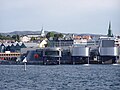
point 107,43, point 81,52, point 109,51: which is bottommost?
point 81,52

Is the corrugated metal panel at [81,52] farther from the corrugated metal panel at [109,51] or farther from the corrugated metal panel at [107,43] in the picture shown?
the corrugated metal panel at [107,43]

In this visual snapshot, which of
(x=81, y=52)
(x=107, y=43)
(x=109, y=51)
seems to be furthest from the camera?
(x=107, y=43)

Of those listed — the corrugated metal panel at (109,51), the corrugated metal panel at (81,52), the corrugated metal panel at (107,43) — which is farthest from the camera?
the corrugated metal panel at (107,43)

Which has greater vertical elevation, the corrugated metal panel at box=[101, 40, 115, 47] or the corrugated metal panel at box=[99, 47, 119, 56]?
the corrugated metal panel at box=[101, 40, 115, 47]

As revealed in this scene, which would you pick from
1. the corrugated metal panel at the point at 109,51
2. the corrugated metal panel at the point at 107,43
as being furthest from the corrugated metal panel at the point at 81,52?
the corrugated metal panel at the point at 107,43

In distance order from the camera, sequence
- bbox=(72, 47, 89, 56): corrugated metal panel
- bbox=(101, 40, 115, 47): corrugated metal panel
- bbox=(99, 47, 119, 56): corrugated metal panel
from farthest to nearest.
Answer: bbox=(101, 40, 115, 47): corrugated metal panel
bbox=(72, 47, 89, 56): corrugated metal panel
bbox=(99, 47, 119, 56): corrugated metal panel

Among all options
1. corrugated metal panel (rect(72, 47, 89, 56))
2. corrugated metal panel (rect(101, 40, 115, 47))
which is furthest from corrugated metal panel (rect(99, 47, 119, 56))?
corrugated metal panel (rect(101, 40, 115, 47))

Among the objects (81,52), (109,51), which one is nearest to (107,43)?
(109,51)

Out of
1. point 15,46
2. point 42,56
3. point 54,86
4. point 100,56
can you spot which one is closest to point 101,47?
point 100,56

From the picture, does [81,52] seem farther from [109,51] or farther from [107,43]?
[107,43]

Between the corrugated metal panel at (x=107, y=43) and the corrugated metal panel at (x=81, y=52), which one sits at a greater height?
the corrugated metal panel at (x=107, y=43)

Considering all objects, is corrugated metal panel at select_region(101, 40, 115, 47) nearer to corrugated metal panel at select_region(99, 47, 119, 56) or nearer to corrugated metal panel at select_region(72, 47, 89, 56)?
corrugated metal panel at select_region(99, 47, 119, 56)

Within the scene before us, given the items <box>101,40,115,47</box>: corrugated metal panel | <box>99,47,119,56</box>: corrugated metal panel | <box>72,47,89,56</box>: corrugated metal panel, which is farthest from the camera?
<box>101,40,115,47</box>: corrugated metal panel

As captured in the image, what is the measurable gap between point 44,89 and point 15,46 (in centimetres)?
12812
